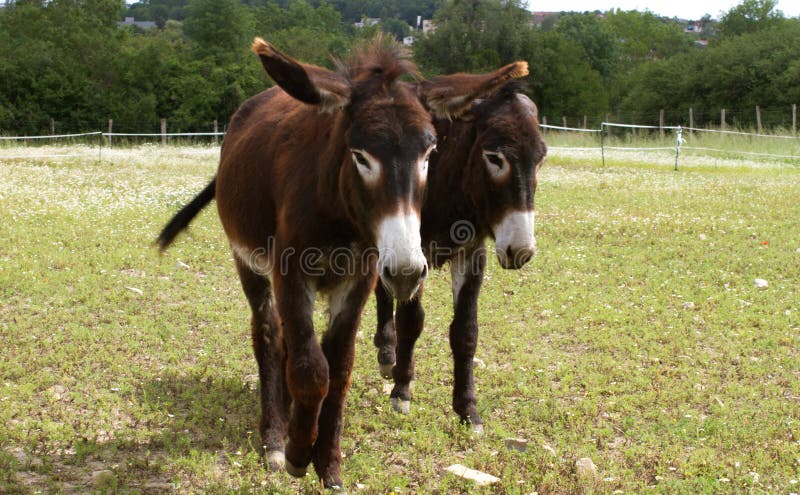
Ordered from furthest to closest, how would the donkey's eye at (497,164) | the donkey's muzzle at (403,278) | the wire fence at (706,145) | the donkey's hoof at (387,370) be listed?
the wire fence at (706,145), the donkey's hoof at (387,370), the donkey's eye at (497,164), the donkey's muzzle at (403,278)

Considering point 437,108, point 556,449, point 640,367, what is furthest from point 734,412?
point 437,108

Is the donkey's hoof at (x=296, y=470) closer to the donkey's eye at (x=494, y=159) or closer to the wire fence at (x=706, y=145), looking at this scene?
the donkey's eye at (x=494, y=159)

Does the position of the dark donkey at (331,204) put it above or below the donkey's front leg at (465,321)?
above

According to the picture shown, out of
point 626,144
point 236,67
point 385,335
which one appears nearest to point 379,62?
point 385,335

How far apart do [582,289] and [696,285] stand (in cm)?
130

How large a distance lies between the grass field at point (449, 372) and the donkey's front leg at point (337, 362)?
0.14m

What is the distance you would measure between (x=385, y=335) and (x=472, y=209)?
1495 millimetres

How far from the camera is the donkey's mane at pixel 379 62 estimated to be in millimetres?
3381

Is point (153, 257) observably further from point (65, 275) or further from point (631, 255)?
point (631, 255)

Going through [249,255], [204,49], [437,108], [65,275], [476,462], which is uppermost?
[204,49]

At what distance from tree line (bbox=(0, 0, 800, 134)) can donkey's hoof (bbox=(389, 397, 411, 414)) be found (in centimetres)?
3046

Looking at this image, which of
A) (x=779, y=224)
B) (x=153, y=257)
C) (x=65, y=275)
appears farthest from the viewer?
(x=779, y=224)

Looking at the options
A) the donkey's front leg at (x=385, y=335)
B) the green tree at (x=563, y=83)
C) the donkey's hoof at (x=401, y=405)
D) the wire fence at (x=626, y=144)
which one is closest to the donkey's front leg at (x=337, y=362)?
the donkey's hoof at (x=401, y=405)

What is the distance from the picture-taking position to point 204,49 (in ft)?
156
